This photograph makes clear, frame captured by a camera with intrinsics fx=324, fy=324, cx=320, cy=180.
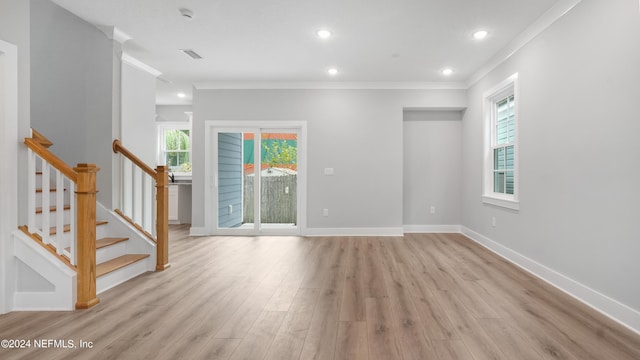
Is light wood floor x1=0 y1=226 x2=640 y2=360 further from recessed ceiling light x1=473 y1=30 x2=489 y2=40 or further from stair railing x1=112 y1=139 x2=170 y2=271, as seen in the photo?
recessed ceiling light x1=473 y1=30 x2=489 y2=40

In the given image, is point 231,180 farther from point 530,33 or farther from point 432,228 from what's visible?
point 530,33

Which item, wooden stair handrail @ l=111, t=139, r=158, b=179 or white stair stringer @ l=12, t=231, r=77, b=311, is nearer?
white stair stringer @ l=12, t=231, r=77, b=311

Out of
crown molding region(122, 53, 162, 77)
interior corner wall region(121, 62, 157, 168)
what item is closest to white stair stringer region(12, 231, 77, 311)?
interior corner wall region(121, 62, 157, 168)

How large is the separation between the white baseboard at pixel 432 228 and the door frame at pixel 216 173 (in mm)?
1952

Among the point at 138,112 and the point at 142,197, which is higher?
the point at 138,112

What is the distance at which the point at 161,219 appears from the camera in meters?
→ 3.67

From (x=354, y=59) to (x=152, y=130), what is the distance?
3.02m

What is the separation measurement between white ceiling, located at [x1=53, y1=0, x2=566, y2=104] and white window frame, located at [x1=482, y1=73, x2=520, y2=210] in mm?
498

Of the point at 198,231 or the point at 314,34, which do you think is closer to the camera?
the point at 314,34

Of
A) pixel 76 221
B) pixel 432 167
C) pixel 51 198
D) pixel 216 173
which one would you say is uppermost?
pixel 432 167

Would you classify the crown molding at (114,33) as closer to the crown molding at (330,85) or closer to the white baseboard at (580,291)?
the crown molding at (330,85)

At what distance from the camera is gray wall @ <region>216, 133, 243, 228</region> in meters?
5.82

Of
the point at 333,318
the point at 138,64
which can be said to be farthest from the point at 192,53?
the point at 333,318

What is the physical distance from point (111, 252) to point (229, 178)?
263cm
